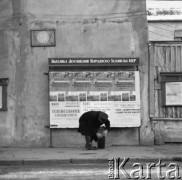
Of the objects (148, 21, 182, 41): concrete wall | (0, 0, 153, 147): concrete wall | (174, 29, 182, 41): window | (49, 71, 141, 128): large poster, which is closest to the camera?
(49, 71, 141, 128): large poster

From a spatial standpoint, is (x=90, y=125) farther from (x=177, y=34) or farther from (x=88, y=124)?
(x=177, y=34)

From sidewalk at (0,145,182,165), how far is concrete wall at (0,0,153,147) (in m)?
0.85

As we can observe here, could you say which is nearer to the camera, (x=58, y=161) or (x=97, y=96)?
(x=58, y=161)

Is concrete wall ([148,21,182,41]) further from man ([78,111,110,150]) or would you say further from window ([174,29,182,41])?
man ([78,111,110,150])

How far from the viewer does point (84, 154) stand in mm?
14977

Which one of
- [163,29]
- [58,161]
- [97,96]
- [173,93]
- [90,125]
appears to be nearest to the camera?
[58,161]

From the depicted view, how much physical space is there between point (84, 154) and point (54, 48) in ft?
14.0

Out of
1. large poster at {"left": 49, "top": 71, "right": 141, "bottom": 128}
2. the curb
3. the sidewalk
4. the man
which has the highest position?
large poster at {"left": 49, "top": 71, "right": 141, "bottom": 128}

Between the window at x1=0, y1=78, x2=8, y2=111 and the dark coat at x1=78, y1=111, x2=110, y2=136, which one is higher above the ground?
the window at x1=0, y1=78, x2=8, y2=111

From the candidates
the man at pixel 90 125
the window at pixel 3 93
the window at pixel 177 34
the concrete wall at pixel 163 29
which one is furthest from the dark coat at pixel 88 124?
the concrete wall at pixel 163 29

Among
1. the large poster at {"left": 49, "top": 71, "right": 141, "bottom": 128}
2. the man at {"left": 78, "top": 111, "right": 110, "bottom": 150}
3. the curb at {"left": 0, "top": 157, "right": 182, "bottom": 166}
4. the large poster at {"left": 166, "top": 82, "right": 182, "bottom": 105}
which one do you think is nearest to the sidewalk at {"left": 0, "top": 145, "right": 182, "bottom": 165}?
the curb at {"left": 0, "top": 157, "right": 182, "bottom": 166}

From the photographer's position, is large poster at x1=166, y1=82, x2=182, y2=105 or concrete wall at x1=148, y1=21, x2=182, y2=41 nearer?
large poster at x1=166, y1=82, x2=182, y2=105

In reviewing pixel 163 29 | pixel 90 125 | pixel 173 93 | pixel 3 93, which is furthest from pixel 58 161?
pixel 163 29

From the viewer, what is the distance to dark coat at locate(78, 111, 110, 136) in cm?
1577
